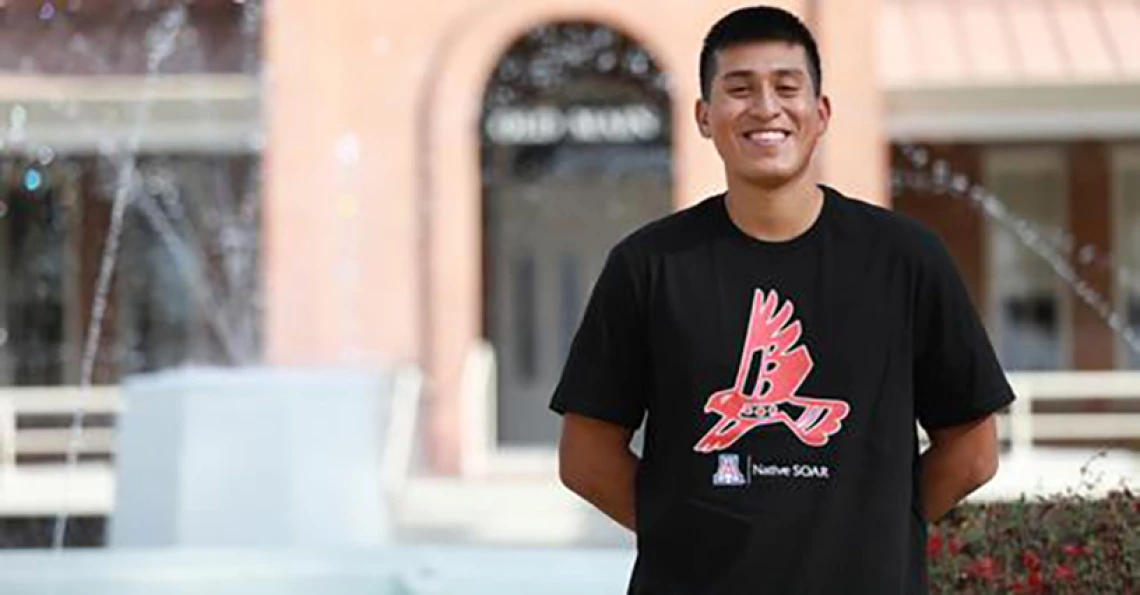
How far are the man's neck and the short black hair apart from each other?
6.1 inches

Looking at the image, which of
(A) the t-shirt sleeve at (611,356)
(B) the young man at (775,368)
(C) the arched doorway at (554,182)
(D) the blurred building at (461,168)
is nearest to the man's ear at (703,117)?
(B) the young man at (775,368)

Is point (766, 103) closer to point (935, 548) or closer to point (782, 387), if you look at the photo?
point (782, 387)

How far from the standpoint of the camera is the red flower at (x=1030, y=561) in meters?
3.60

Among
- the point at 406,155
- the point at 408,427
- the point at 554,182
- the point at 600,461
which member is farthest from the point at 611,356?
the point at 554,182

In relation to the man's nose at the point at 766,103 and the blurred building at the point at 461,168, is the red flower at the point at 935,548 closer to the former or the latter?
the man's nose at the point at 766,103

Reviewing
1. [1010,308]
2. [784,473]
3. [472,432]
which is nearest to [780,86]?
[784,473]

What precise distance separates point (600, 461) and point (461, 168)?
10933 millimetres

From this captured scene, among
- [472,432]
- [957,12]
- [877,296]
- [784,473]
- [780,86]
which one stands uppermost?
[957,12]

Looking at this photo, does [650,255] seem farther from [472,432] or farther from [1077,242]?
[1077,242]

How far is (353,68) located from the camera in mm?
13312

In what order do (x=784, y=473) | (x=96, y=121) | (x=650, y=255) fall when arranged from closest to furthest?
(x=784, y=473) → (x=650, y=255) → (x=96, y=121)

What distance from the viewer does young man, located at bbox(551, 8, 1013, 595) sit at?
208 centimetres

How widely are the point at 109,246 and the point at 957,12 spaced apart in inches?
343

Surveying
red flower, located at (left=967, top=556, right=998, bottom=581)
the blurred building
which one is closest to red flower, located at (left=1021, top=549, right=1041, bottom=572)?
red flower, located at (left=967, top=556, right=998, bottom=581)
